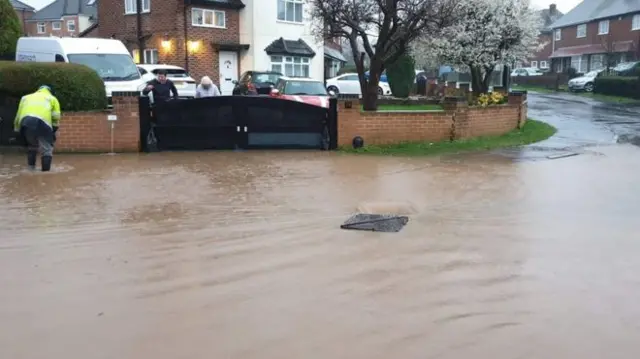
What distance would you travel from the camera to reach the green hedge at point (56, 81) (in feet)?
39.1

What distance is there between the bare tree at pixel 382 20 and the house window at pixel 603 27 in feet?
121

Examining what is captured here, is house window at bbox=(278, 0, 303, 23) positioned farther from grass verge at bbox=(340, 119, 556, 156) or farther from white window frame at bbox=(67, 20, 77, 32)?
white window frame at bbox=(67, 20, 77, 32)

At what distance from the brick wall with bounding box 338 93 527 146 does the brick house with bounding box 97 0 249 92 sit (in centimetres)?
→ 1648

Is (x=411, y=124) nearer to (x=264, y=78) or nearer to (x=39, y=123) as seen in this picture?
(x=39, y=123)

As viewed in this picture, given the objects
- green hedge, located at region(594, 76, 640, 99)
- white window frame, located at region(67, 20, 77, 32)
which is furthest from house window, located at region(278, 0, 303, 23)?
white window frame, located at region(67, 20, 77, 32)

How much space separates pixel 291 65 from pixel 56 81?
19213mm

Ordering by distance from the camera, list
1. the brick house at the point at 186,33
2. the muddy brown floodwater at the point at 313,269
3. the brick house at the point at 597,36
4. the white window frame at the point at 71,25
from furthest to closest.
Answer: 1. the white window frame at the point at 71,25
2. the brick house at the point at 597,36
3. the brick house at the point at 186,33
4. the muddy brown floodwater at the point at 313,269

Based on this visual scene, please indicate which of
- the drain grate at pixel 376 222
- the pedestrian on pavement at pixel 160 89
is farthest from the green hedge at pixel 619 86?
the drain grate at pixel 376 222

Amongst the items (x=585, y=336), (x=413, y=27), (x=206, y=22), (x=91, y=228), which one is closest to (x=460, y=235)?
(x=585, y=336)

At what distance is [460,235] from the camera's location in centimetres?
630

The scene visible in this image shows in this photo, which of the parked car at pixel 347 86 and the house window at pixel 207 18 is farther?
the parked car at pixel 347 86

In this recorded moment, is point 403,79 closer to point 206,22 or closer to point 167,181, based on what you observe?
point 206,22

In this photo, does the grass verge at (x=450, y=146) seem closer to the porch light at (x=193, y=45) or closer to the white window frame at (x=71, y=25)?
the porch light at (x=193, y=45)

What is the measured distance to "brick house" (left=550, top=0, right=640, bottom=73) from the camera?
44.7 metres
